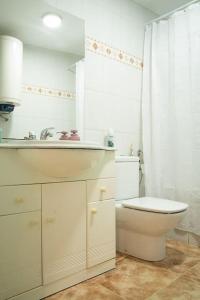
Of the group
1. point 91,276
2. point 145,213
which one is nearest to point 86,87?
point 145,213

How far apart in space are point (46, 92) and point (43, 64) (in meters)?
0.19

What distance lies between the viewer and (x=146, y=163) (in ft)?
7.10

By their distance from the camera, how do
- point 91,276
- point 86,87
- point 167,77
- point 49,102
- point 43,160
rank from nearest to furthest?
point 43,160 < point 91,276 < point 49,102 < point 86,87 < point 167,77

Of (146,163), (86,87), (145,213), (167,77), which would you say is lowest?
(145,213)

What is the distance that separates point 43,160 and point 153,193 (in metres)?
1.28

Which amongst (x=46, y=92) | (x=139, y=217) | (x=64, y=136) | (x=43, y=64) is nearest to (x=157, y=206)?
(x=139, y=217)

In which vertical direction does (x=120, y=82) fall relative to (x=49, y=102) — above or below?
above

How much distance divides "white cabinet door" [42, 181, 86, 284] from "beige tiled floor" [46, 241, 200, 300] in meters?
0.12

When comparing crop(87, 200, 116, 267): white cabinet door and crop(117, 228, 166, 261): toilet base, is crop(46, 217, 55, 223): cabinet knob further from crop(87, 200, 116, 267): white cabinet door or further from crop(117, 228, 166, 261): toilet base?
crop(117, 228, 166, 261): toilet base

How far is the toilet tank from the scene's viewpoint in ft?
6.15

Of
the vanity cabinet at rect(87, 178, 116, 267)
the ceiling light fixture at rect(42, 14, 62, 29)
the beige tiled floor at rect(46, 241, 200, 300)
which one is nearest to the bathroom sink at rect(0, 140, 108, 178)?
the vanity cabinet at rect(87, 178, 116, 267)

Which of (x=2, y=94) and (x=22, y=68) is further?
(x=22, y=68)

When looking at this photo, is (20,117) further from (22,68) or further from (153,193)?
(153,193)

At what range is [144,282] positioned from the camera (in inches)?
55.2
